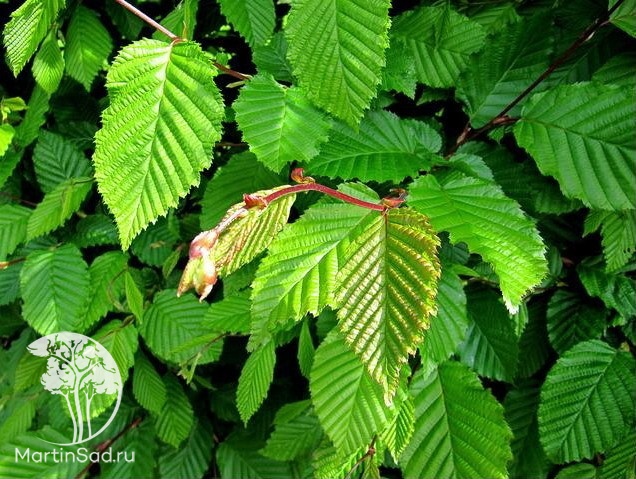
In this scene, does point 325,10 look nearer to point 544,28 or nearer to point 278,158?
point 278,158

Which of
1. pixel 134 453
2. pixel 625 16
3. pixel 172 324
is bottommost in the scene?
pixel 134 453

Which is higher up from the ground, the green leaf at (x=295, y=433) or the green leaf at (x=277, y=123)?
the green leaf at (x=277, y=123)

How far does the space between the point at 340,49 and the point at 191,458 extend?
102cm

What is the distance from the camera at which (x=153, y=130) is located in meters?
0.64

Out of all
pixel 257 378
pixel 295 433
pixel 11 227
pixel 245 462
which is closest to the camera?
pixel 257 378

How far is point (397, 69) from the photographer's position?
2.56ft

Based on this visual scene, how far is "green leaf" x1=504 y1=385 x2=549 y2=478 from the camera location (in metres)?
0.95

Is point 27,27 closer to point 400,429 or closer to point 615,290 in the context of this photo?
point 400,429

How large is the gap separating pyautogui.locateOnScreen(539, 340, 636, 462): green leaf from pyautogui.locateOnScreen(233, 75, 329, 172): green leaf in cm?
54

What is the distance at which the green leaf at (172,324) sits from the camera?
3.38 ft

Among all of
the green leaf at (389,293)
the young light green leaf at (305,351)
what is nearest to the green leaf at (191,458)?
the young light green leaf at (305,351)

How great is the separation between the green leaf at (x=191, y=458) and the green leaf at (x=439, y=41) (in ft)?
3.12

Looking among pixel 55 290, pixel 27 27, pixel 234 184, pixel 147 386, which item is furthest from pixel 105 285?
pixel 27 27

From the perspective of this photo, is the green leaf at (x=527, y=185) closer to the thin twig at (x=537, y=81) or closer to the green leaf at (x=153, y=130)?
the thin twig at (x=537, y=81)
